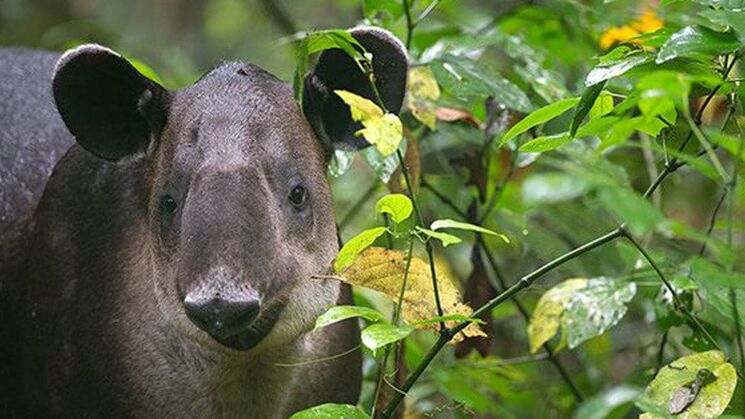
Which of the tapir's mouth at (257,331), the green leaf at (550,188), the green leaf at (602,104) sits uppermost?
the green leaf at (550,188)

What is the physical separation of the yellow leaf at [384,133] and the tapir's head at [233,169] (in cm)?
48

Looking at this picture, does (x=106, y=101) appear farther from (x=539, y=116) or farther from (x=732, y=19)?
(x=732, y=19)

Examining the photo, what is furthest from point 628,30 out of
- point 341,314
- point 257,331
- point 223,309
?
point 223,309

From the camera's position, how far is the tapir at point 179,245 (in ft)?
13.8

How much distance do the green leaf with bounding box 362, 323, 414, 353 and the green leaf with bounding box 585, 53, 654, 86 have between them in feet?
2.84

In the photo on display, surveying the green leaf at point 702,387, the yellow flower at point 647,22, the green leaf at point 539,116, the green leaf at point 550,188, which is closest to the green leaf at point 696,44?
the green leaf at point 539,116

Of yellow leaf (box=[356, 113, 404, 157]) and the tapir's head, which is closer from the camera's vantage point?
yellow leaf (box=[356, 113, 404, 157])

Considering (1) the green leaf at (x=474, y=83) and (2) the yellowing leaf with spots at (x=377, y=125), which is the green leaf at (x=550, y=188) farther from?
(1) the green leaf at (x=474, y=83)

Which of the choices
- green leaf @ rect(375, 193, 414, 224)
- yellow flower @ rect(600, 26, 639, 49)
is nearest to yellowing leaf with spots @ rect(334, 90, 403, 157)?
green leaf @ rect(375, 193, 414, 224)

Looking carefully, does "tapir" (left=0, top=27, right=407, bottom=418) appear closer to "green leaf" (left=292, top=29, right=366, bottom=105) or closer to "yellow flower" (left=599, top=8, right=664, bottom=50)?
"green leaf" (left=292, top=29, right=366, bottom=105)

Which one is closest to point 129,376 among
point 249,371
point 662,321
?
point 249,371

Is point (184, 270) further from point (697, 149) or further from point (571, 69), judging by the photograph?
point (571, 69)

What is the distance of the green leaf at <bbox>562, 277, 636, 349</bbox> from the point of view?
202 inches

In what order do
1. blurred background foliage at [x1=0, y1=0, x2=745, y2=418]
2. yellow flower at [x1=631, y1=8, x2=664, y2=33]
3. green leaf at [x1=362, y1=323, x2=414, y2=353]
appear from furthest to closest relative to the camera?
yellow flower at [x1=631, y1=8, x2=664, y2=33] < blurred background foliage at [x1=0, y1=0, x2=745, y2=418] < green leaf at [x1=362, y1=323, x2=414, y2=353]
